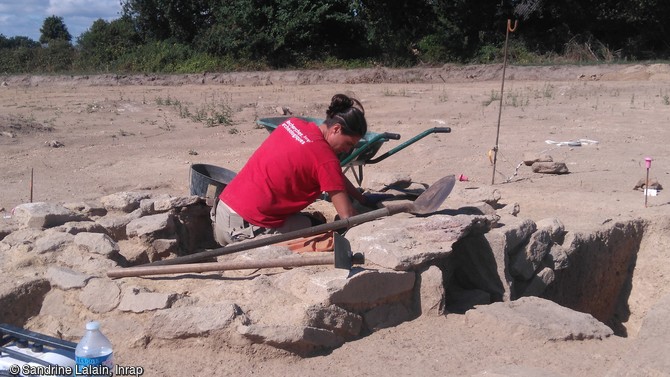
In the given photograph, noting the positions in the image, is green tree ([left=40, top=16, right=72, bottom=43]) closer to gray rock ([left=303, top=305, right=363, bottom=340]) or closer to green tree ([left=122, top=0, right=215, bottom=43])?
green tree ([left=122, top=0, right=215, bottom=43])

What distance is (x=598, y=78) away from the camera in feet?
57.9

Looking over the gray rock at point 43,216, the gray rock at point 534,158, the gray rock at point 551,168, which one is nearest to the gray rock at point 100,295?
the gray rock at point 43,216

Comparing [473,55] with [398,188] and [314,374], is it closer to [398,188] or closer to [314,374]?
[398,188]

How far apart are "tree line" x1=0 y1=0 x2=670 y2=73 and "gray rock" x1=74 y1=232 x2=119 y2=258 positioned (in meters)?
18.4

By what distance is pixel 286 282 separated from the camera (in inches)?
147

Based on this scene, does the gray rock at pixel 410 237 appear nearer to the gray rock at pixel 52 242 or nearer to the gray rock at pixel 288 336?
the gray rock at pixel 288 336

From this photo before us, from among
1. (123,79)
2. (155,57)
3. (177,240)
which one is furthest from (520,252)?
(155,57)

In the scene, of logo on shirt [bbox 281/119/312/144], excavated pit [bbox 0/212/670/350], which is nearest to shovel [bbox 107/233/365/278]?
logo on shirt [bbox 281/119/312/144]

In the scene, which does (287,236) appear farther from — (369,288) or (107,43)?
(107,43)

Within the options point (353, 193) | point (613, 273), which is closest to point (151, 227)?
point (353, 193)

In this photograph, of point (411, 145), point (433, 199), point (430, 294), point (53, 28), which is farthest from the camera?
point (53, 28)

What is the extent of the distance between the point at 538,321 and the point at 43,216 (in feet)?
10.3

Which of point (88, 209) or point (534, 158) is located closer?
point (88, 209)

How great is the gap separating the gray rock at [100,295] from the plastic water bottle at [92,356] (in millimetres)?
1347
